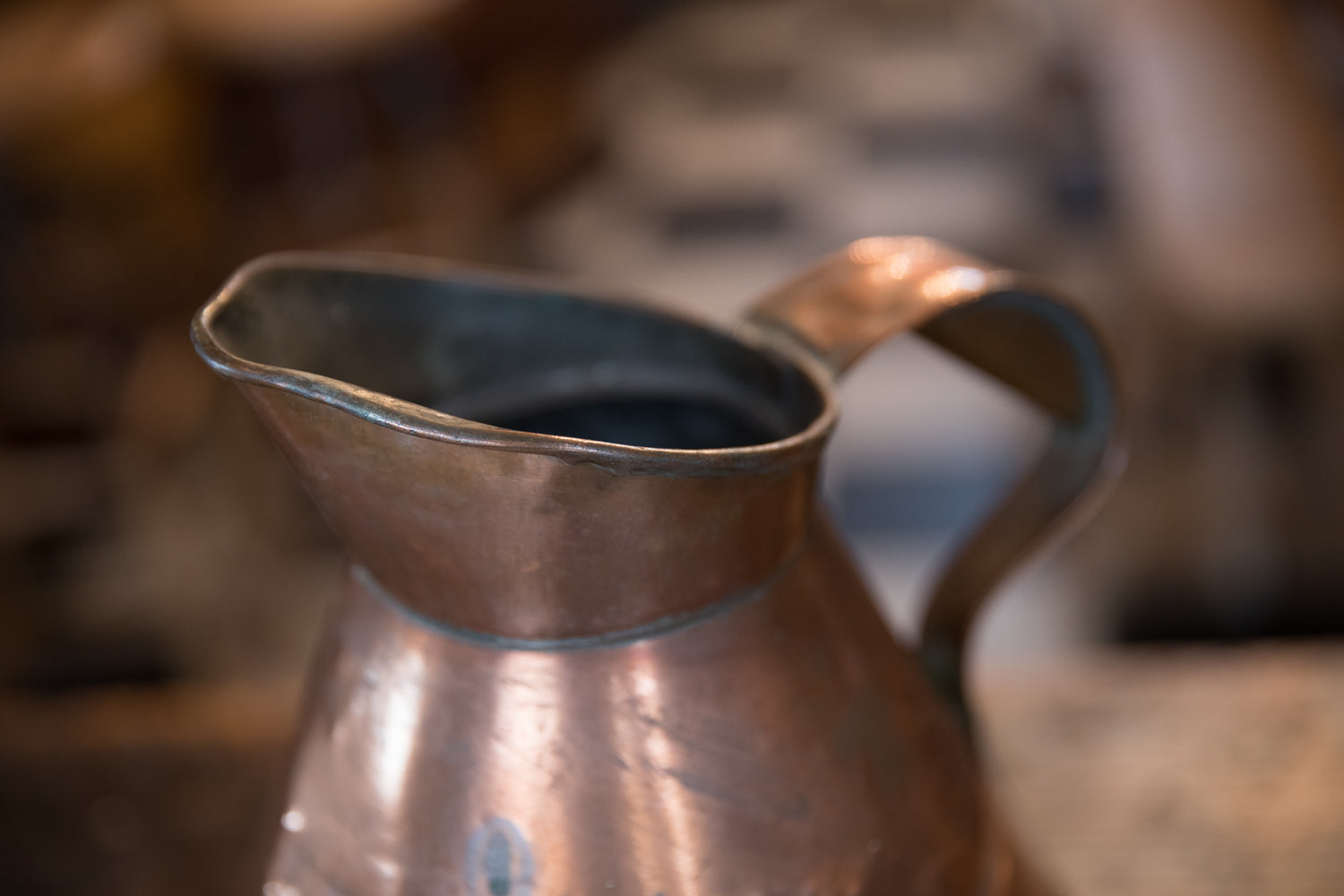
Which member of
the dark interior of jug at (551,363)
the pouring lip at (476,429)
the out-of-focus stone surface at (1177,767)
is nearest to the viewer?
the pouring lip at (476,429)

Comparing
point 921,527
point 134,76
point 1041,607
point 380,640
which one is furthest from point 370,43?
point 380,640

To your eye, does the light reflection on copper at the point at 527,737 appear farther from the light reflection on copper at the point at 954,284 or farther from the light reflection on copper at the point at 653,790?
the light reflection on copper at the point at 954,284

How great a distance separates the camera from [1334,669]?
611 millimetres

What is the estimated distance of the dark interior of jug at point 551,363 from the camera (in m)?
0.37

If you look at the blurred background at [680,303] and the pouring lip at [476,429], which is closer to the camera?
the pouring lip at [476,429]

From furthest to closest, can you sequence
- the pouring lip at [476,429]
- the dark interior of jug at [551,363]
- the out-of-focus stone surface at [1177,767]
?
the out-of-focus stone surface at [1177,767] < the dark interior of jug at [551,363] < the pouring lip at [476,429]

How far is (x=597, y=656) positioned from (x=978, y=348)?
18cm

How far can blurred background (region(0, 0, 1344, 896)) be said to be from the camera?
59 cm

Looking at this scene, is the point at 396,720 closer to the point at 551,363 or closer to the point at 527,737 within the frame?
the point at 527,737

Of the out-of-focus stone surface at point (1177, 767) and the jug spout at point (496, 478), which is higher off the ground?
the jug spout at point (496, 478)

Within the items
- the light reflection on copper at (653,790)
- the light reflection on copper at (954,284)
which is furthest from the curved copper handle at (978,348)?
the light reflection on copper at (653,790)

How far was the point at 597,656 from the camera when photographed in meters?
0.30

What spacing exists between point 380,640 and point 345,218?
2.02m

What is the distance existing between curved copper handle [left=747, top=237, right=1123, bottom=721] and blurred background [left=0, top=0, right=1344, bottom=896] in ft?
0.52
